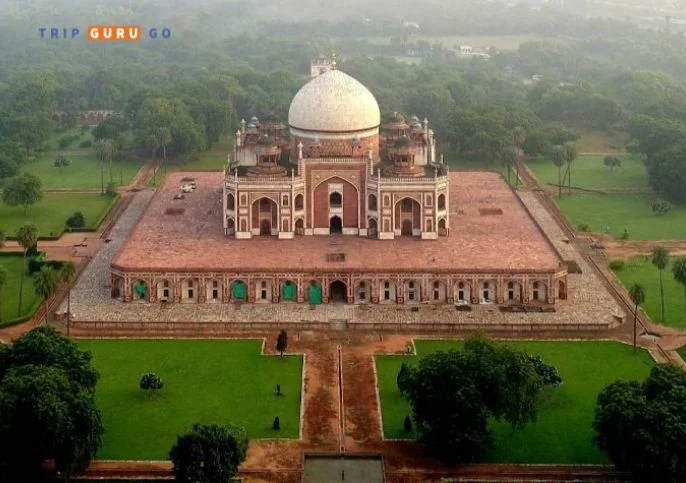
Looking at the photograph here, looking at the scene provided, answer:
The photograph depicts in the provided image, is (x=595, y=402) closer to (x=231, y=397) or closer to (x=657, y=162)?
(x=231, y=397)

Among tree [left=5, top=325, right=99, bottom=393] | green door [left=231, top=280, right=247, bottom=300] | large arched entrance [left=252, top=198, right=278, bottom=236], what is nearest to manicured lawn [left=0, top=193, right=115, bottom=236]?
large arched entrance [left=252, top=198, right=278, bottom=236]

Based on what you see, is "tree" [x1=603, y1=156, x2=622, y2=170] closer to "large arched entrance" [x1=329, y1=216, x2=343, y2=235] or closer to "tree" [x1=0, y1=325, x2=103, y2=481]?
"large arched entrance" [x1=329, y1=216, x2=343, y2=235]

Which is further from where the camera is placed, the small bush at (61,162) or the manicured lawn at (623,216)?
the small bush at (61,162)

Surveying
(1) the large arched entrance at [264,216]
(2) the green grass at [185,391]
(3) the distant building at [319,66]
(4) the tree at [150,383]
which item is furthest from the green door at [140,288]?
(3) the distant building at [319,66]

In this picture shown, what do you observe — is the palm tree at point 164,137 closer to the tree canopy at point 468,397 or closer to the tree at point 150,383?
the tree at point 150,383

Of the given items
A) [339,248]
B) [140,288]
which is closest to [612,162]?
[339,248]

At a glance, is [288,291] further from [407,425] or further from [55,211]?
[55,211]

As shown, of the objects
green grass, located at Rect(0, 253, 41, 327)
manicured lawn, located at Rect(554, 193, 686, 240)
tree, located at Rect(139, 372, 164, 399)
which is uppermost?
manicured lawn, located at Rect(554, 193, 686, 240)
